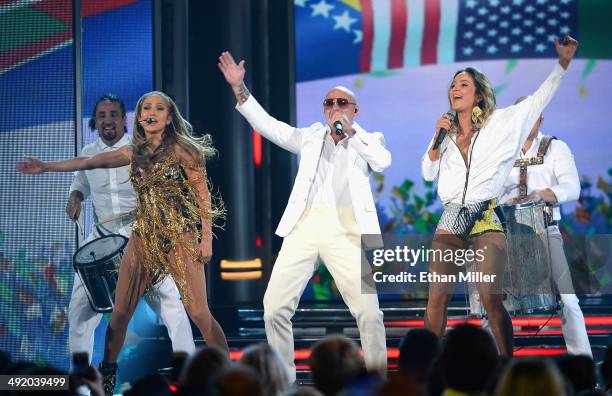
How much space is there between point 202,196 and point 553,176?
8.39 ft

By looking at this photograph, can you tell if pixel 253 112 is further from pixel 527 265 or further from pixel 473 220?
pixel 527 265

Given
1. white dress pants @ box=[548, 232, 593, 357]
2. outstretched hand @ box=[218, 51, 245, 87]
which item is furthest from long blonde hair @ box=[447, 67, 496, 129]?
outstretched hand @ box=[218, 51, 245, 87]

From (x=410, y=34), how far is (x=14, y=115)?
3.25 m

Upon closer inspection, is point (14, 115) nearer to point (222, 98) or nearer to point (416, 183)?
point (222, 98)

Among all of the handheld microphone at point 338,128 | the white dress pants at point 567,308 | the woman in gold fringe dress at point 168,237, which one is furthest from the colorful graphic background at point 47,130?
the white dress pants at point 567,308

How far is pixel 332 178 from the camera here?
23.4ft

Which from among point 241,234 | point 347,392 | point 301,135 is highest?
point 301,135

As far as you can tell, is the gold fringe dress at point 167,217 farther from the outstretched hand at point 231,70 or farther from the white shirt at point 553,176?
the white shirt at point 553,176

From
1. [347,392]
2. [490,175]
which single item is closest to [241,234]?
[490,175]

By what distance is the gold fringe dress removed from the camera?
7180mm

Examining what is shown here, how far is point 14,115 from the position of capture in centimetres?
800

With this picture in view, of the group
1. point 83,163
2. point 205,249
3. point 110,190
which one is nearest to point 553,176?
point 205,249

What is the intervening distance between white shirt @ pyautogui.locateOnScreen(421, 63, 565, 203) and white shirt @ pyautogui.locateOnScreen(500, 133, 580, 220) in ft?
2.24

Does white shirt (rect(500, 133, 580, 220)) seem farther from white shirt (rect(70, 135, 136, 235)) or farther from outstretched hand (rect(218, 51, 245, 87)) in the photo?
white shirt (rect(70, 135, 136, 235))
